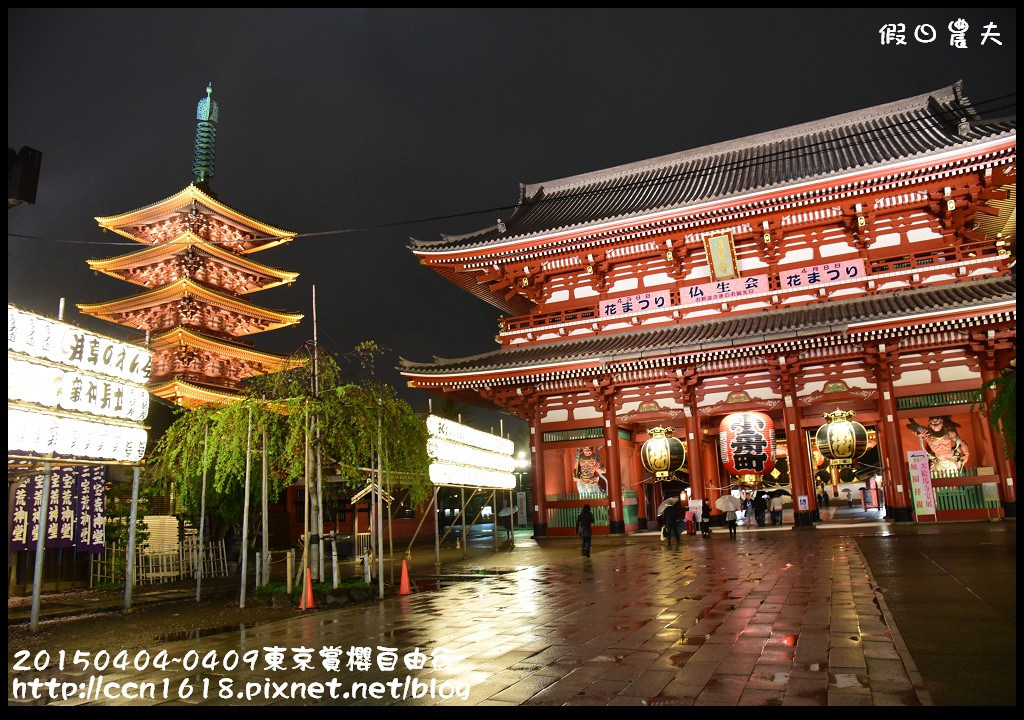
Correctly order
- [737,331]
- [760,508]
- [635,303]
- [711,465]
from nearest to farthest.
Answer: [737,331], [635,303], [760,508], [711,465]

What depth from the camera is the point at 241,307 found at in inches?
1388

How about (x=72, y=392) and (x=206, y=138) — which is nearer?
(x=72, y=392)

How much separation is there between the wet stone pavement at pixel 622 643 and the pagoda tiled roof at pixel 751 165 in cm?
1358

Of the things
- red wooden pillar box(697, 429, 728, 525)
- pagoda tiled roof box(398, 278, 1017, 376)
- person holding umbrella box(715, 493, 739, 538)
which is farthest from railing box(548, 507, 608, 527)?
pagoda tiled roof box(398, 278, 1017, 376)

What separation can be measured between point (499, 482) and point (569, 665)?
518 inches

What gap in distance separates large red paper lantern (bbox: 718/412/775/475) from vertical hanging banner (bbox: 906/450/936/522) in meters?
3.73

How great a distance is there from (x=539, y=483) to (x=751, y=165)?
14.4m

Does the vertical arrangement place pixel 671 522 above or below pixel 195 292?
below

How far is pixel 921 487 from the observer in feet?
62.0

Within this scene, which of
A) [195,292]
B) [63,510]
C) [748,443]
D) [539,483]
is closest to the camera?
[63,510]

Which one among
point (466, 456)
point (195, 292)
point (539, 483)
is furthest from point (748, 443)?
point (195, 292)

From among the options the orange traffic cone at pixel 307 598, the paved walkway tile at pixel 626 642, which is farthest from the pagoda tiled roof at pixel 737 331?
the orange traffic cone at pixel 307 598

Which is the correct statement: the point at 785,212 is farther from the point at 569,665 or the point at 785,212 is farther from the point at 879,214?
the point at 569,665

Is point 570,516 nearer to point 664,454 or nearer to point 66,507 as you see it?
point 664,454
